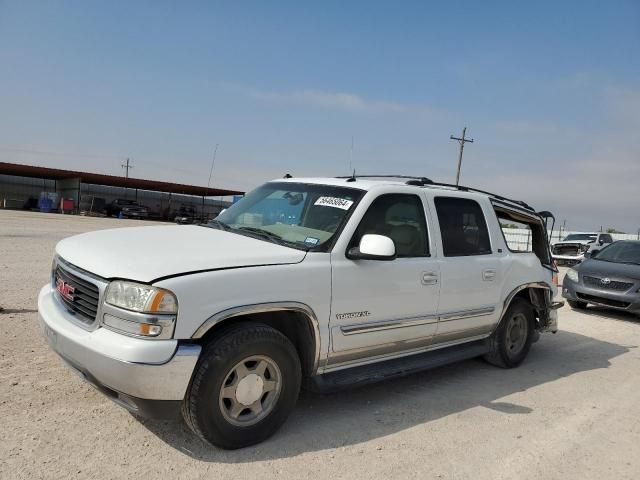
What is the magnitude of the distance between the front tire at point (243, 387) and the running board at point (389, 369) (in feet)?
0.91

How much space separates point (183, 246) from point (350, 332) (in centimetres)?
136

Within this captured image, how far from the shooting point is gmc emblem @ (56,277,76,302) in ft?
11.3

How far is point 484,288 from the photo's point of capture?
503cm

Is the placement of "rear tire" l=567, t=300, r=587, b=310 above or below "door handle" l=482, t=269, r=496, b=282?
below

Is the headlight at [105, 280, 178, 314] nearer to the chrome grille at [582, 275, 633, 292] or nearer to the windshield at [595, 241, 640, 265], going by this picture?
the chrome grille at [582, 275, 633, 292]

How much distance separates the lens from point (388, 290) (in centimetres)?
403

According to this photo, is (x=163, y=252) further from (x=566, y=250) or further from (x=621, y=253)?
(x=566, y=250)

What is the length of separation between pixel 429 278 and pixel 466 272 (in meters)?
0.59

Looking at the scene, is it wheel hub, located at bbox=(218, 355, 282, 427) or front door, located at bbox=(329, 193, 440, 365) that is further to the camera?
front door, located at bbox=(329, 193, 440, 365)

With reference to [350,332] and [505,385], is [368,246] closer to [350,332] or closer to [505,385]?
[350,332]

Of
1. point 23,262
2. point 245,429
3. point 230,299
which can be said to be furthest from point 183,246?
point 23,262

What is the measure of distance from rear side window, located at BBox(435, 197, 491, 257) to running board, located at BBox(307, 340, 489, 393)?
37.1 inches

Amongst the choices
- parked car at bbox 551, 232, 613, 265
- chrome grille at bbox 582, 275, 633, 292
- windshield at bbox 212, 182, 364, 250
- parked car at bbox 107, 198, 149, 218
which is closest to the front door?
windshield at bbox 212, 182, 364, 250

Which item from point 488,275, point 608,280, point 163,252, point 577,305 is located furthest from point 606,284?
point 163,252
